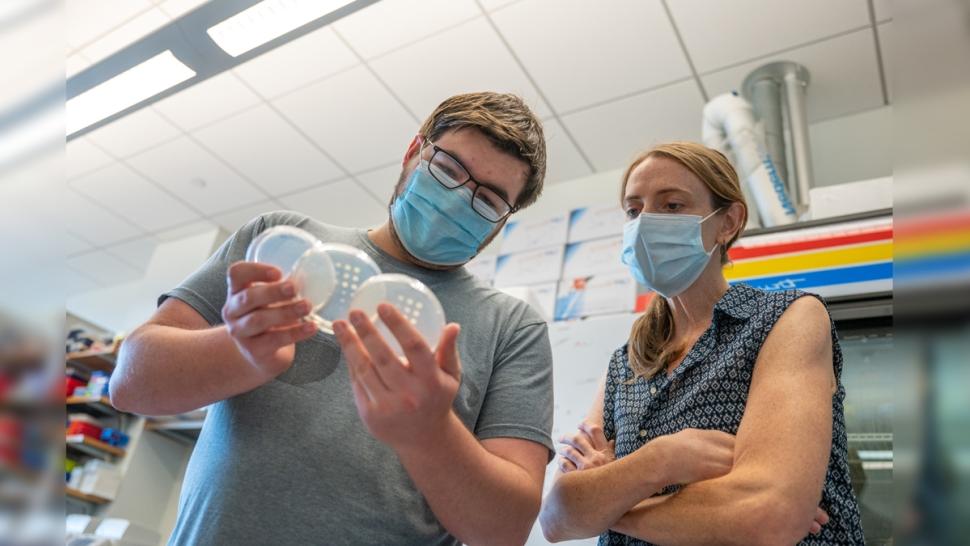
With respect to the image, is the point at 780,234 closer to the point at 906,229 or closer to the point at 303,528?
the point at 303,528

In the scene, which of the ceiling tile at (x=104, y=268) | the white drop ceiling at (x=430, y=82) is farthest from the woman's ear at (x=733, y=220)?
the ceiling tile at (x=104, y=268)

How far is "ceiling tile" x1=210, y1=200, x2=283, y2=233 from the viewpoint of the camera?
446cm

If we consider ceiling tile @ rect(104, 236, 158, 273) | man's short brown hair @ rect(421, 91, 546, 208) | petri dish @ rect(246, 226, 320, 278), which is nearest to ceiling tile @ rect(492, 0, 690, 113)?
man's short brown hair @ rect(421, 91, 546, 208)

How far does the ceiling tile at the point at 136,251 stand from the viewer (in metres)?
5.20

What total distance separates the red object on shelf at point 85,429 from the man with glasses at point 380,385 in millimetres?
3109

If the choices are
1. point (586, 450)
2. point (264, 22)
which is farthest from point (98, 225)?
point (586, 450)

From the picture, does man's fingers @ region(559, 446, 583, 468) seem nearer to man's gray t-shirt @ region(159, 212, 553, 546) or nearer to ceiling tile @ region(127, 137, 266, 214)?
man's gray t-shirt @ region(159, 212, 553, 546)

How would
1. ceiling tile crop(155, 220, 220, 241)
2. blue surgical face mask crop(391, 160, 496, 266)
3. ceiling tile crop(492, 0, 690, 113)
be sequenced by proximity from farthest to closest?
ceiling tile crop(155, 220, 220, 241), ceiling tile crop(492, 0, 690, 113), blue surgical face mask crop(391, 160, 496, 266)

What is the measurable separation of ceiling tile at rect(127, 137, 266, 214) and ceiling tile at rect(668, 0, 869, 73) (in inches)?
112

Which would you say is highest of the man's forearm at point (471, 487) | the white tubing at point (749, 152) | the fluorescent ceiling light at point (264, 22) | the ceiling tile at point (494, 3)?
the ceiling tile at point (494, 3)

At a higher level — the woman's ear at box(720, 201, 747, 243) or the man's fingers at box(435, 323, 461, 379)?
the woman's ear at box(720, 201, 747, 243)

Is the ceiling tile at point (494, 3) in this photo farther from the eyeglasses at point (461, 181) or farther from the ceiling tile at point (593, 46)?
the eyeglasses at point (461, 181)

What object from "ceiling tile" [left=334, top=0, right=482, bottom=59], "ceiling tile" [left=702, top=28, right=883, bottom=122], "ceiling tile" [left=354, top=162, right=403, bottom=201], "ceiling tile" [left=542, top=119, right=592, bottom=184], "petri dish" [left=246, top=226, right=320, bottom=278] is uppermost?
"ceiling tile" [left=334, top=0, right=482, bottom=59]

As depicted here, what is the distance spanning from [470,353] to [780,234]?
1598mm
